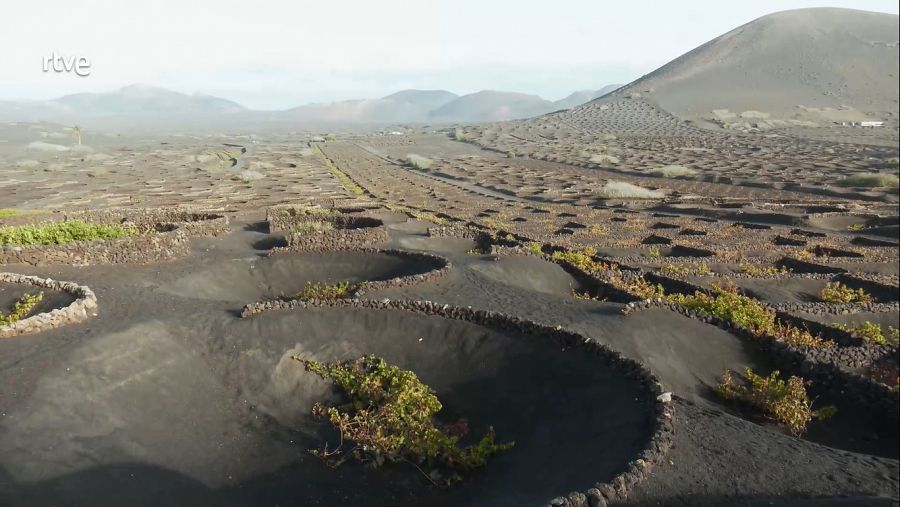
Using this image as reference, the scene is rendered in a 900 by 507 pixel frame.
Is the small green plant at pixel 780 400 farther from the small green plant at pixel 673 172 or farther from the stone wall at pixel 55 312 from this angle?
the small green plant at pixel 673 172

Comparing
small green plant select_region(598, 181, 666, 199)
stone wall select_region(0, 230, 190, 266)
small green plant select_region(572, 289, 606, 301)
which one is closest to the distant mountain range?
small green plant select_region(598, 181, 666, 199)

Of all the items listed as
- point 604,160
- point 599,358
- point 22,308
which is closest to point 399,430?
point 599,358

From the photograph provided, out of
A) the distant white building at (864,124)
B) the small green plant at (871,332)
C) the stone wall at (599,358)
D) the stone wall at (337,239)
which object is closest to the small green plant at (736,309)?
the small green plant at (871,332)

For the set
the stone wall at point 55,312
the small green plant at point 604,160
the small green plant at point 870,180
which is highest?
the small green plant at point 604,160

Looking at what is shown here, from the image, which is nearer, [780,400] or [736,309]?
[780,400]

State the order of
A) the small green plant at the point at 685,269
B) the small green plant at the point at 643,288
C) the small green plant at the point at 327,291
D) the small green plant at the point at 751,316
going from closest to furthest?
the small green plant at the point at 751,316 < the small green plant at the point at 327,291 < the small green plant at the point at 643,288 < the small green plant at the point at 685,269

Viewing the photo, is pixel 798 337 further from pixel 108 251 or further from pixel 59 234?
pixel 59 234

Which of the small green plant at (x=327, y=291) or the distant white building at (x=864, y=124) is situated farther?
the distant white building at (x=864, y=124)
